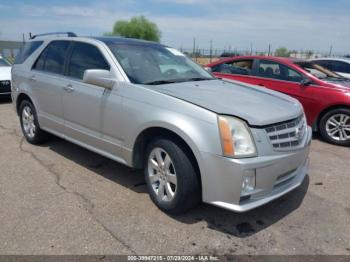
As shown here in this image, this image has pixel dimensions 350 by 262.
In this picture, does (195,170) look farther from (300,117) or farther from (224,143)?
(300,117)

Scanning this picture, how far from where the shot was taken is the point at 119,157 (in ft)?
12.1

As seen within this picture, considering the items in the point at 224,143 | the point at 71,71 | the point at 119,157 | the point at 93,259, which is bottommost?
the point at 93,259

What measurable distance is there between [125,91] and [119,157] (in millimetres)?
755

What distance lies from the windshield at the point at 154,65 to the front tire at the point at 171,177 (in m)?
0.82

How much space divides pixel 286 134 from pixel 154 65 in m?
1.76

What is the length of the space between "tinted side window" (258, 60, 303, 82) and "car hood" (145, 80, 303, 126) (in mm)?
2989

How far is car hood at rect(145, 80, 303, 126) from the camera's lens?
292 centimetres

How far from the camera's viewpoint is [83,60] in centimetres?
420

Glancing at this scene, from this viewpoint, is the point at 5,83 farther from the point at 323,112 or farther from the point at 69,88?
the point at 323,112

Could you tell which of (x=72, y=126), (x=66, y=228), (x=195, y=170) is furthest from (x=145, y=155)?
(x=72, y=126)

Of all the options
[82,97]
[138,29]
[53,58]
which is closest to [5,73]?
[53,58]

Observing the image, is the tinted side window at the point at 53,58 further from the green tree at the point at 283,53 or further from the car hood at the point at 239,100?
the green tree at the point at 283,53

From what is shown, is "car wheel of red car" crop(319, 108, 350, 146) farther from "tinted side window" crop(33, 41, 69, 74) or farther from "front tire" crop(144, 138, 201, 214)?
"tinted side window" crop(33, 41, 69, 74)

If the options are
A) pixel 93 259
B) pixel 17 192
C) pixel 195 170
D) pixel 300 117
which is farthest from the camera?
pixel 17 192
